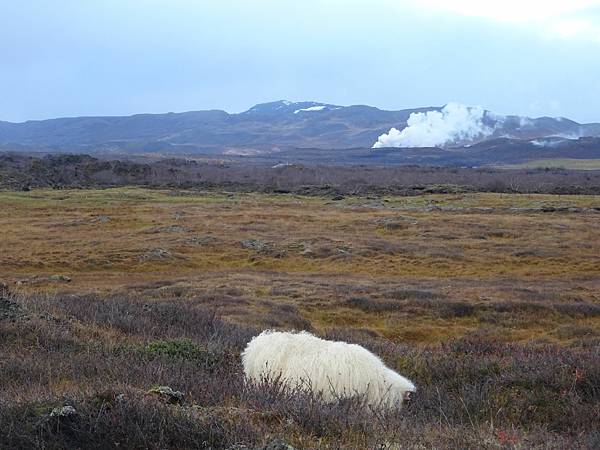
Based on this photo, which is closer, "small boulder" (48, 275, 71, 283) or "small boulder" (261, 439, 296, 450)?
"small boulder" (261, 439, 296, 450)

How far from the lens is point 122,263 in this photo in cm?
3019

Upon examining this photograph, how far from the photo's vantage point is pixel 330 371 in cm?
671

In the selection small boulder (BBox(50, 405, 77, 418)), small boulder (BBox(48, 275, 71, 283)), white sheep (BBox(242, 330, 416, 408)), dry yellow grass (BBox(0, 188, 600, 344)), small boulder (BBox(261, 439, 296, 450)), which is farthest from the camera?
small boulder (BBox(48, 275, 71, 283))

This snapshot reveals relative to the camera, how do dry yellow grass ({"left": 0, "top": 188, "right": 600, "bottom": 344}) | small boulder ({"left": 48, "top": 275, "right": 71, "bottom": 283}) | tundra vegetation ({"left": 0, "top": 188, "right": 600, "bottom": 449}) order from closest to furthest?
tundra vegetation ({"left": 0, "top": 188, "right": 600, "bottom": 449}) < dry yellow grass ({"left": 0, "top": 188, "right": 600, "bottom": 344}) < small boulder ({"left": 48, "top": 275, "right": 71, "bottom": 283})

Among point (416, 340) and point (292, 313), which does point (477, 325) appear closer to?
point (416, 340)

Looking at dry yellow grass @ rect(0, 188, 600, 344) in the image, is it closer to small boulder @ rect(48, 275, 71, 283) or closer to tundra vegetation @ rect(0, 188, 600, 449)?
tundra vegetation @ rect(0, 188, 600, 449)

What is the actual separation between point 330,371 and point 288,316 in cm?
1140

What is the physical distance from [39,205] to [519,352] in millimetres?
50376

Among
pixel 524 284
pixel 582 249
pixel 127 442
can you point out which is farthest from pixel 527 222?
pixel 127 442

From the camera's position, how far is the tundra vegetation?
4.48m

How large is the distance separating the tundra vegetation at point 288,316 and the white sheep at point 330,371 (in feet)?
0.90

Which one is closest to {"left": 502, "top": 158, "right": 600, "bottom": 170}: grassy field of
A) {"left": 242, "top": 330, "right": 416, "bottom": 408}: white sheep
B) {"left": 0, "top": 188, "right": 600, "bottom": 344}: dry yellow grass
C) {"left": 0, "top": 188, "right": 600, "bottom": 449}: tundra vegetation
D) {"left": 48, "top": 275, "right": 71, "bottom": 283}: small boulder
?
{"left": 0, "top": 188, "right": 600, "bottom": 449}: tundra vegetation

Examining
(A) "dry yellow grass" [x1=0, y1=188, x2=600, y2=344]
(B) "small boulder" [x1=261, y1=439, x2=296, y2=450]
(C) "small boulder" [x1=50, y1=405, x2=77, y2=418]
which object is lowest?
(A) "dry yellow grass" [x1=0, y1=188, x2=600, y2=344]

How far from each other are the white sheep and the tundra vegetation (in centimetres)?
27
